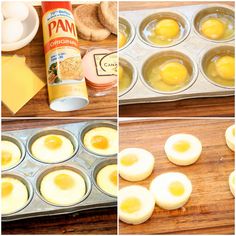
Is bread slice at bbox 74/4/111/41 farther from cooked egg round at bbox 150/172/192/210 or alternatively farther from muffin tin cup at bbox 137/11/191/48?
cooked egg round at bbox 150/172/192/210

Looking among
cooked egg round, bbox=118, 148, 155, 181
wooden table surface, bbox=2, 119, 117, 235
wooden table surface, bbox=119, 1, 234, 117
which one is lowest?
wooden table surface, bbox=2, 119, 117, 235

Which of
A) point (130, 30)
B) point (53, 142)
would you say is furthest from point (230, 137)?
point (53, 142)

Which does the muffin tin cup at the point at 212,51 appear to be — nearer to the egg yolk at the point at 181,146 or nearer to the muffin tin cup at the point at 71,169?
the egg yolk at the point at 181,146

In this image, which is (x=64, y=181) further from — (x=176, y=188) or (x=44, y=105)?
(x=176, y=188)

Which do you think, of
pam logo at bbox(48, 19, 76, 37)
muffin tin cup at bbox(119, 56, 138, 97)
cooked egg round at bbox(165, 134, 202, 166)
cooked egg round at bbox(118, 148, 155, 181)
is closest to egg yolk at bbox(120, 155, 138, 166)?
cooked egg round at bbox(118, 148, 155, 181)

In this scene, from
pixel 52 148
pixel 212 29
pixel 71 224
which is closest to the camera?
A: pixel 71 224

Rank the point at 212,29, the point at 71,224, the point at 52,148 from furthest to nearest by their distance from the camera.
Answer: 1. the point at 212,29
2. the point at 52,148
3. the point at 71,224

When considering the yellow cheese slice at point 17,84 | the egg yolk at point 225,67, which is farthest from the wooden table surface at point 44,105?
the egg yolk at point 225,67
